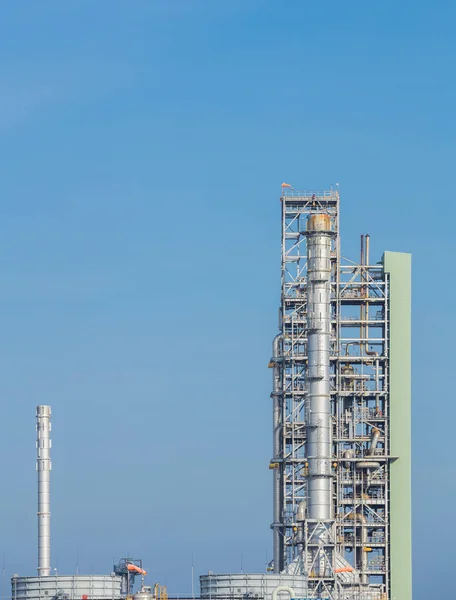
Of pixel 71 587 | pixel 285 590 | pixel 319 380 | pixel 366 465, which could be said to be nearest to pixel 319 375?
pixel 319 380

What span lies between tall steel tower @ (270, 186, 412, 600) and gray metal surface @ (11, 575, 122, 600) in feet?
46.2

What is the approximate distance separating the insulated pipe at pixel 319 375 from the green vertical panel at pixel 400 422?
24.8 ft

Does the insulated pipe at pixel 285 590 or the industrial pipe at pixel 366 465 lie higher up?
the industrial pipe at pixel 366 465

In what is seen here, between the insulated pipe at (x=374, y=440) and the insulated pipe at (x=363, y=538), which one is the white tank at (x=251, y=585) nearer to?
the insulated pipe at (x=363, y=538)

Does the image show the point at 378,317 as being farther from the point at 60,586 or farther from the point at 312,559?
the point at 60,586

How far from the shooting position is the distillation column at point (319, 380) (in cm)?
14038

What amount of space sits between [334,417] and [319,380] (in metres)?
6.10

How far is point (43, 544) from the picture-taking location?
147000 millimetres

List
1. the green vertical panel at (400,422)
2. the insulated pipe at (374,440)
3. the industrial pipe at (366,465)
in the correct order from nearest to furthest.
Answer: the green vertical panel at (400,422)
the industrial pipe at (366,465)
the insulated pipe at (374,440)

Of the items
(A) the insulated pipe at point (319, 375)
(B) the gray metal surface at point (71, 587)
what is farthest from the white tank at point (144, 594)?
(A) the insulated pipe at point (319, 375)

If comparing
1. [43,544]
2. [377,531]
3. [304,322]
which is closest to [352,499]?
[377,531]

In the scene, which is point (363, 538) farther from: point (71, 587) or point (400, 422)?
point (71, 587)

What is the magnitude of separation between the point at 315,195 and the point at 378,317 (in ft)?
37.0

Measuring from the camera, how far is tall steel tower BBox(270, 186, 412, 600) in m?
142
